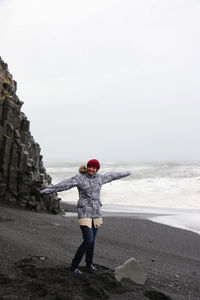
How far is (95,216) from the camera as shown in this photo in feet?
15.5

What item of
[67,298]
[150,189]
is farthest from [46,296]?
[150,189]

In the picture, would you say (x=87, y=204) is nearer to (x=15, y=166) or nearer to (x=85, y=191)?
(x=85, y=191)

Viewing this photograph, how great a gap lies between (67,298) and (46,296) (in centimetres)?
27

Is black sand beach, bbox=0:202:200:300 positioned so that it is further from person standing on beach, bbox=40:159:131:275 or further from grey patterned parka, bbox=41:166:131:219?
grey patterned parka, bbox=41:166:131:219

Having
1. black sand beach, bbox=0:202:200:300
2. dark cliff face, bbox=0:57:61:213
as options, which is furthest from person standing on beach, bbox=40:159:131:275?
dark cliff face, bbox=0:57:61:213

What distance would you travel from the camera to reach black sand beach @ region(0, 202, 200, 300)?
3.99 metres

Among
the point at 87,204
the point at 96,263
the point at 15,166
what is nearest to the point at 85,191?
the point at 87,204

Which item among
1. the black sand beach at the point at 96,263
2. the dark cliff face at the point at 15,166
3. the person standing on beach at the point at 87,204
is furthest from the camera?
the dark cliff face at the point at 15,166

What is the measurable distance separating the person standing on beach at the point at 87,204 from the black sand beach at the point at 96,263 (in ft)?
1.14

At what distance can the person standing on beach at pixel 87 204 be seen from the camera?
4.66m

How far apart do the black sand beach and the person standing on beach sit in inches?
13.7

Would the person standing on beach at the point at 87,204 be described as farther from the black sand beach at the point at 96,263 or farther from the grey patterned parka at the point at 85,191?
the black sand beach at the point at 96,263

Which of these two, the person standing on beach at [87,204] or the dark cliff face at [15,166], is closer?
the person standing on beach at [87,204]

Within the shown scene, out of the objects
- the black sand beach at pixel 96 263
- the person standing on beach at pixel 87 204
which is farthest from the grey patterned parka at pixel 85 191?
the black sand beach at pixel 96 263
